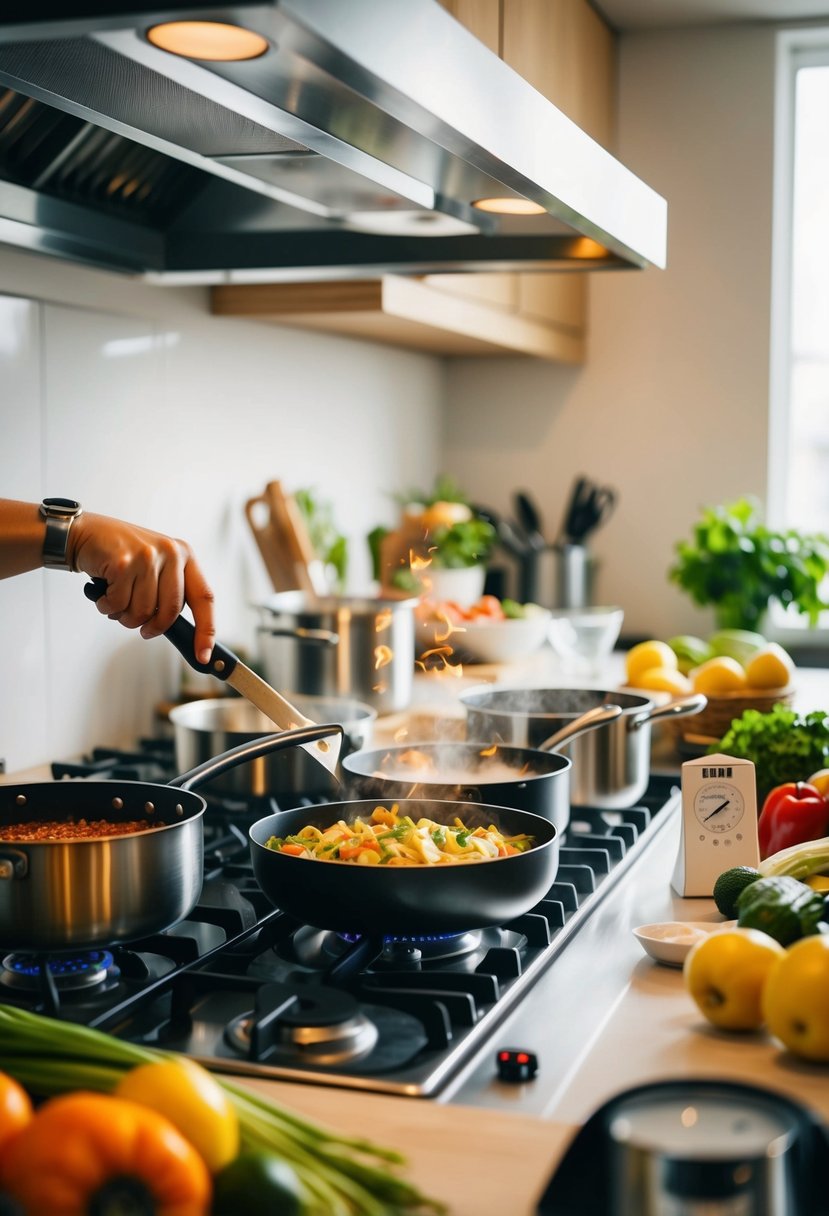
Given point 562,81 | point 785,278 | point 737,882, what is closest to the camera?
point 737,882

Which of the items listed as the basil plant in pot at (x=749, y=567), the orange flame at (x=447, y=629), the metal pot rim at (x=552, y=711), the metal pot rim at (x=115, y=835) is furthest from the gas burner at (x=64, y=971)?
the basil plant in pot at (x=749, y=567)

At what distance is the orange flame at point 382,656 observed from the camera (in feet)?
6.90

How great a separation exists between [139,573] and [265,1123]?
0.66m

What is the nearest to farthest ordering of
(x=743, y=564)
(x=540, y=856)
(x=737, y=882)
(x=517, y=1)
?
(x=540, y=856), (x=737, y=882), (x=517, y=1), (x=743, y=564)

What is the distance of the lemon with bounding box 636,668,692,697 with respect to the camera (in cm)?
225

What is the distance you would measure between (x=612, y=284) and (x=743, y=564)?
834 millimetres

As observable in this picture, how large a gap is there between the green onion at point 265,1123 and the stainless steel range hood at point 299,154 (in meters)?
0.61

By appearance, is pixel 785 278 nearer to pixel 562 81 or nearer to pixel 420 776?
pixel 562 81

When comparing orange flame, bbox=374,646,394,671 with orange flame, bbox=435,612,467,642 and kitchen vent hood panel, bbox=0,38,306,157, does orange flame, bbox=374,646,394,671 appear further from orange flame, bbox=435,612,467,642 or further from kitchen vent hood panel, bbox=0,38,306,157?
kitchen vent hood panel, bbox=0,38,306,157

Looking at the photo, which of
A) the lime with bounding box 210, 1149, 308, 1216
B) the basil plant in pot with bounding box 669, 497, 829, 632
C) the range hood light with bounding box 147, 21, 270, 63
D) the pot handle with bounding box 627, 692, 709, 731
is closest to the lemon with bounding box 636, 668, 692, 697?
the pot handle with bounding box 627, 692, 709, 731

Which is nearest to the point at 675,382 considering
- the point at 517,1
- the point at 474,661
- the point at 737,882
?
the point at 474,661

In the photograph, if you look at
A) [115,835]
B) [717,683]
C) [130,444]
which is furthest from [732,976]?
[130,444]

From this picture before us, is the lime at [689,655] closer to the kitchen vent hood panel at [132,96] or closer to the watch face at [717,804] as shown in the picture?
the watch face at [717,804]

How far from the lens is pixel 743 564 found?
2941 mm
